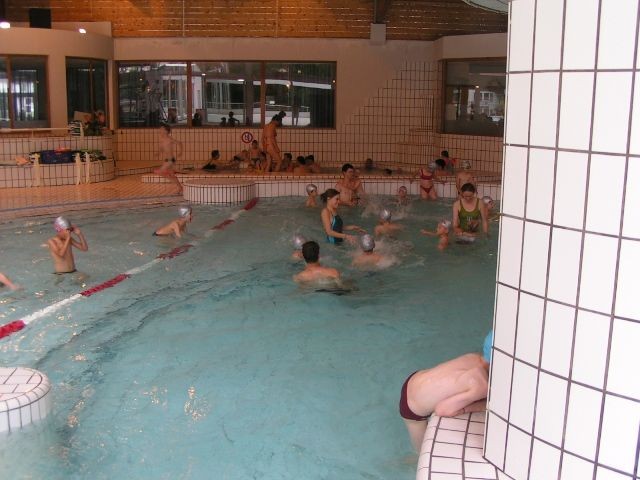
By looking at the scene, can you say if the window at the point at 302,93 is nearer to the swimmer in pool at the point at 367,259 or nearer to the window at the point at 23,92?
the window at the point at 23,92

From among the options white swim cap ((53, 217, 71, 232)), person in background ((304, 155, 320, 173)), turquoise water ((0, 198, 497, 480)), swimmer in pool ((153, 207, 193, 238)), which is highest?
person in background ((304, 155, 320, 173))

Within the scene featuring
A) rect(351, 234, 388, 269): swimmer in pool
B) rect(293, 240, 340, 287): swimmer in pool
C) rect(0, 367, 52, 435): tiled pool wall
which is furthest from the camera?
rect(351, 234, 388, 269): swimmer in pool

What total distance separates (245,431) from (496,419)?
2.18 meters

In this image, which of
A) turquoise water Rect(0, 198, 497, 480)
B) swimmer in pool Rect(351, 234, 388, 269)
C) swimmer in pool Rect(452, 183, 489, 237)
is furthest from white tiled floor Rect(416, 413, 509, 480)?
swimmer in pool Rect(452, 183, 489, 237)

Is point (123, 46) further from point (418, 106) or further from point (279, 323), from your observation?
point (279, 323)

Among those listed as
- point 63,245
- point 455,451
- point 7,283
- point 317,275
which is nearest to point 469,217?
point 317,275

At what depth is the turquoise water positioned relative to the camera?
13.7ft

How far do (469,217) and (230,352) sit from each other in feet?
14.2

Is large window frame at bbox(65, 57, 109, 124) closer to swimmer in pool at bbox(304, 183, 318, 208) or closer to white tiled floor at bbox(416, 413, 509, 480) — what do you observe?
swimmer in pool at bbox(304, 183, 318, 208)

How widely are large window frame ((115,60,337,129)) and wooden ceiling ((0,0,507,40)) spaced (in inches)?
28.0

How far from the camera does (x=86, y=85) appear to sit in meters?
15.5

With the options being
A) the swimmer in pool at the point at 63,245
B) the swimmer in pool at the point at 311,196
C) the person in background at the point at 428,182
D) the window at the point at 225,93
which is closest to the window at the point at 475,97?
the person in background at the point at 428,182

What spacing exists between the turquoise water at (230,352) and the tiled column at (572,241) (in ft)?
5.60

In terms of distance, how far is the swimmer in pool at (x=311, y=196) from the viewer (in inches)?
469
